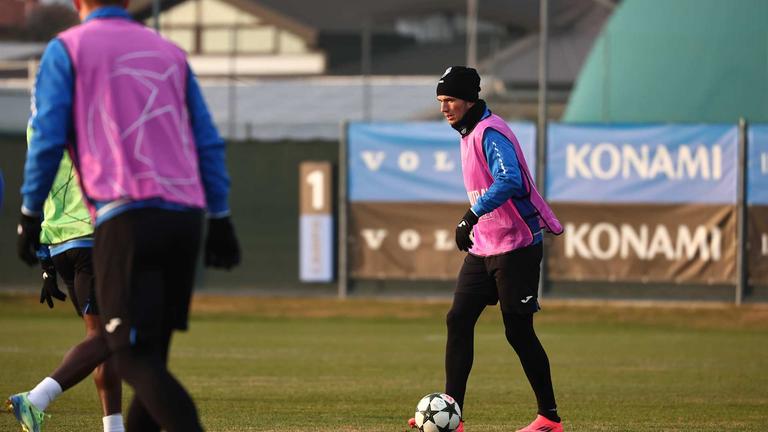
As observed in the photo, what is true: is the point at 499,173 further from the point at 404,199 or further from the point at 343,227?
the point at 343,227

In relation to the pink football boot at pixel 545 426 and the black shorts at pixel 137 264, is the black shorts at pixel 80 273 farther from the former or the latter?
the pink football boot at pixel 545 426

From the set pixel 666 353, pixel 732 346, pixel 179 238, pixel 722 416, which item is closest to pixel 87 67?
pixel 179 238

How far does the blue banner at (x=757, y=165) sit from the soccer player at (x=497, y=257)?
11.9m

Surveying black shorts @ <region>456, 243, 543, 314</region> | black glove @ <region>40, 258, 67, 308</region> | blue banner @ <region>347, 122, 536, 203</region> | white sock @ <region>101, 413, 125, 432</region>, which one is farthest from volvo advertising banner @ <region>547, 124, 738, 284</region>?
white sock @ <region>101, 413, 125, 432</region>

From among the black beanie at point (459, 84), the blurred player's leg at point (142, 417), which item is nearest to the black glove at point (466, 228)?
the black beanie at point (459, 84)

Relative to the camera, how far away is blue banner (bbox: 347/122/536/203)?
20516mm

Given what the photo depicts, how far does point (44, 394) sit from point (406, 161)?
43.1 ft

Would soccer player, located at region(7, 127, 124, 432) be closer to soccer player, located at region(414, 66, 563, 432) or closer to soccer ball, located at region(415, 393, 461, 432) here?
soccer ball, located at region(415, 393, 461, 432)

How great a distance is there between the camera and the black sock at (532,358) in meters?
8.43

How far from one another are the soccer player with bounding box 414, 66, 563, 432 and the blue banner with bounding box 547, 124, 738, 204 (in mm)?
11798

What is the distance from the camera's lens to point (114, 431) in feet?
24.7

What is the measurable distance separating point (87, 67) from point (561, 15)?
40683mm

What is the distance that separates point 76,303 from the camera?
26.8 feet

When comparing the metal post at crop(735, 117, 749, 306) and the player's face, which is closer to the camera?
the player's face
